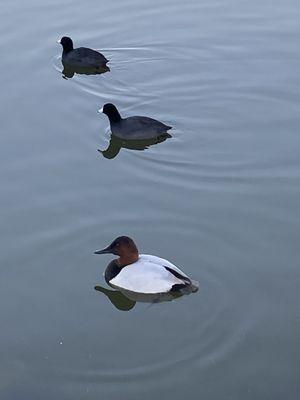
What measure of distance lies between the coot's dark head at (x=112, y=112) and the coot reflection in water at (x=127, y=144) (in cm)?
26

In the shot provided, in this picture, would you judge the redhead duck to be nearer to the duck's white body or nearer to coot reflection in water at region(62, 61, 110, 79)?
the duck's white body

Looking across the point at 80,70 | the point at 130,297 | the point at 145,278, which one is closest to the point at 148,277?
the point at 145,278

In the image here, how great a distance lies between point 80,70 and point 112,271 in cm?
581

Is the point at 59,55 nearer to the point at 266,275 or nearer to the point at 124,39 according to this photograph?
the point at 124,39

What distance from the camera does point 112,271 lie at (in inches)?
377

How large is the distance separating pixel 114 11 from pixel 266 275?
27.4 ft

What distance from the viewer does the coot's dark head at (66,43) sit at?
14797mm

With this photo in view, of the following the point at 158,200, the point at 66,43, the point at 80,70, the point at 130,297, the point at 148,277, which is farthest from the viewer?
the point at 66,43

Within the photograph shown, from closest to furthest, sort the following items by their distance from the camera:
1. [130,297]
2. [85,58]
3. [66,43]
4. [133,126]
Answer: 1. [130,297]
2. [133,126]
3. [85,58]
4. [66,43]

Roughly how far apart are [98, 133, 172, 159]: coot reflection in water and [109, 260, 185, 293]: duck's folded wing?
2941 millimetres

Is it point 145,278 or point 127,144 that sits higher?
point 127,144

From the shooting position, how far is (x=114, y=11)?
16.5 m

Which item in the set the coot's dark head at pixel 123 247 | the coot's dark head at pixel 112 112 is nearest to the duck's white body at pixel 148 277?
the coot's dark head at pixel 123 247

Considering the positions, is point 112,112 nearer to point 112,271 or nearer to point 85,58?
point 85,58
